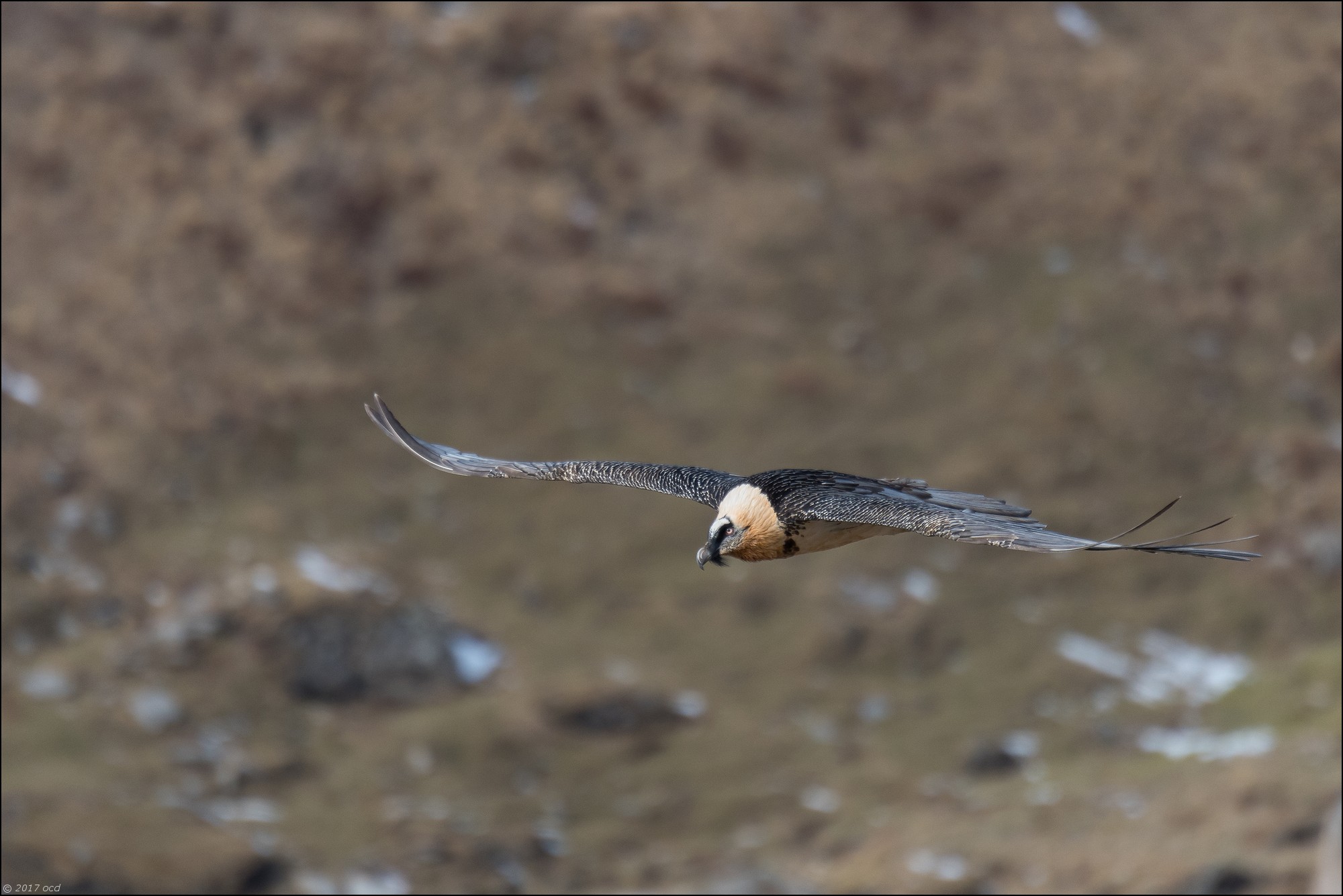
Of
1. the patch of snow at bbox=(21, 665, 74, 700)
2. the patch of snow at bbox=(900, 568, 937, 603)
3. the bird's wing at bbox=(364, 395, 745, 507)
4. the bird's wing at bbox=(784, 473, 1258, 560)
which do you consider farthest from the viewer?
the patch of snow at bbox=(900, 568, 937, 603)

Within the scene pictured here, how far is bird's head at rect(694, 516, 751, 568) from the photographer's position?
15156mm

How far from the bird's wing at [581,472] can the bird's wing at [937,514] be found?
1.70 metres

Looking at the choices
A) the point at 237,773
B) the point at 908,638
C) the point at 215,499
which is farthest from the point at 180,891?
the point at 908,638

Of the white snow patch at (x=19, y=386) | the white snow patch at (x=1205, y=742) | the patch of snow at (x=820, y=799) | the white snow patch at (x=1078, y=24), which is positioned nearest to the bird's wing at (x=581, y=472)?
the patch of snow at (x=820, y=799)

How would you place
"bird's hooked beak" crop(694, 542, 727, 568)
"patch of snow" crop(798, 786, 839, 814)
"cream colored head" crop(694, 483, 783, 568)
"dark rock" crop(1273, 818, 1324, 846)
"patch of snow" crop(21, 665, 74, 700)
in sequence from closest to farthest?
1. "bird's hooked beak" crop(694, 542, 727, 568)
2. "cream colored head" crop(694, 483, 783, 568)
3. "dark rock" crop(1273, 818, 1324, 846)
4. "patch of snow" crop(798, 786, 839, 814)
5. "patch of snow" crop(21, 665, 74, 700)

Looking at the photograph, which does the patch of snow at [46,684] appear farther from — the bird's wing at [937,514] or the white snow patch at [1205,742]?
the bird's wing at [937,514]

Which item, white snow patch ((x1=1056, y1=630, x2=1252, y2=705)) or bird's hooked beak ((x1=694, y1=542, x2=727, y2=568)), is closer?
bird's hooked beak ((x1=694, y1=542, x2=727, y2=568))

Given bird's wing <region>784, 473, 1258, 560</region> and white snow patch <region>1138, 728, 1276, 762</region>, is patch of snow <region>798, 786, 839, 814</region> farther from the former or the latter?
bird's wing <region>784, 473, 1258, 560</region>

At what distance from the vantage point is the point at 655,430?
40.9m

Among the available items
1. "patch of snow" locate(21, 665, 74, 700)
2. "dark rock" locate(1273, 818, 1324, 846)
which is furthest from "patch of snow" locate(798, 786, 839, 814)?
"patch of snow" locate(21, 665, 74, 700)

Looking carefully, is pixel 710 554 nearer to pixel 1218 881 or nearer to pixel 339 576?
pixel 1218 881

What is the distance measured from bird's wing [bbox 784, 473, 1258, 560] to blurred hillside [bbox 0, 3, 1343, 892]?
18.0 metres

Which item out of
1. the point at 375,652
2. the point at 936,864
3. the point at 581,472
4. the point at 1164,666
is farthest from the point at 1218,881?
the point at 375,652

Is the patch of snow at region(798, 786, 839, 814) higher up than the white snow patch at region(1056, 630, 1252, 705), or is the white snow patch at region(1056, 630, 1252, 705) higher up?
the white snow patch at region(1056, 630, 1252, 705)
